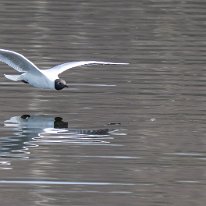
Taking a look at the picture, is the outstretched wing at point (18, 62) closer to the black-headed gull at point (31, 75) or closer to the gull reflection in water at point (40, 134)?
the black-headed gull at point (31, 75)

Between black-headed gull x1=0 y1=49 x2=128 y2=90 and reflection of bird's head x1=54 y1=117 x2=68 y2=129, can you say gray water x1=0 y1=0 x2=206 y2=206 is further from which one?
black-headed gull x1=0 y1=49 x2=128 y2=90

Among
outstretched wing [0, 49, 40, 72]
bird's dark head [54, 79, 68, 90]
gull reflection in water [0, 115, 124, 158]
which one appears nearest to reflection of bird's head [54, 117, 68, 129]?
gull reflection in water [0, 115, 124, 158]

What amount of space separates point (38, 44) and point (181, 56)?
2803mm

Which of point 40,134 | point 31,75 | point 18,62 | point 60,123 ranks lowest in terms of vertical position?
point 40,134

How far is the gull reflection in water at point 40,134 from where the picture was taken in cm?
1595

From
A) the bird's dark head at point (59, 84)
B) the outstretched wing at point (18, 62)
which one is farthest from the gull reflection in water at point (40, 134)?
the outstretched wing at point (18, 62)

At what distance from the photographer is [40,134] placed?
16.9m

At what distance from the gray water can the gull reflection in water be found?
12 millimetres

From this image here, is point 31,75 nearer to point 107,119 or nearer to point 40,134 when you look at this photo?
point 107,119

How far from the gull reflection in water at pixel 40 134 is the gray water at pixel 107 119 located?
0.01 metres

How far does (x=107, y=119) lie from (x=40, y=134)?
1093 mm

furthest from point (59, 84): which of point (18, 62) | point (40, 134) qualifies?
point (40, 134)

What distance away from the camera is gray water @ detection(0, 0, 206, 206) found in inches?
547

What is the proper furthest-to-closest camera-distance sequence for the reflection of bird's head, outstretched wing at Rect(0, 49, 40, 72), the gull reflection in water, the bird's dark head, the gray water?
1. outstretched wing at Rect(0, 49, 40, 72)
2. the bird's dark head
3. the reflection of bird's head
4. the gull reflection in water
5. the gray water
